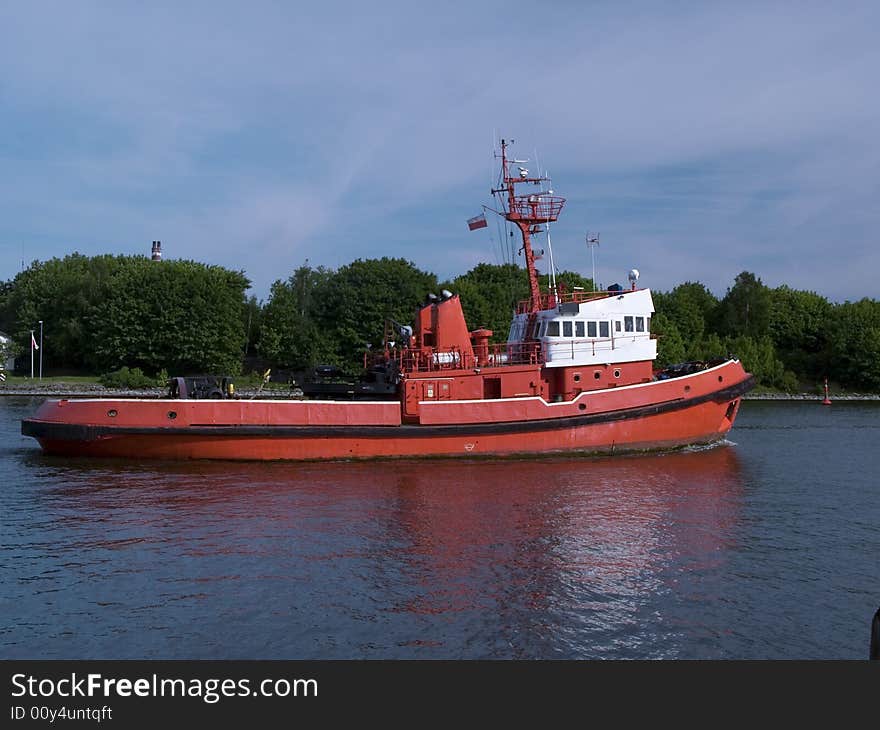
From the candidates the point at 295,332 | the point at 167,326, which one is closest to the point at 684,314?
the point at 295,332

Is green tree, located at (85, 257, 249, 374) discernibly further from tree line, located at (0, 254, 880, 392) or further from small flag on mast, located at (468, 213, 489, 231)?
small flag on mast, located at (468, 213, 489, 231)

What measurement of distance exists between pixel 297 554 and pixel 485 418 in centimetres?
1027

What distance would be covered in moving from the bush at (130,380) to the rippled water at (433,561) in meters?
36.3

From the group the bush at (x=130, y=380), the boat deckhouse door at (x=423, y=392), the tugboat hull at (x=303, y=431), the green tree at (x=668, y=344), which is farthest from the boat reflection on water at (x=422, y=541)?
the green tree at (x=668, y=344)

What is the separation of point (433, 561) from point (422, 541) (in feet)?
4.16

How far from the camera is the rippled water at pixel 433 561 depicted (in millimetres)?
9297

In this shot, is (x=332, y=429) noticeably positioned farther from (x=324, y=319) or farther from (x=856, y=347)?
(x=856, y=347)

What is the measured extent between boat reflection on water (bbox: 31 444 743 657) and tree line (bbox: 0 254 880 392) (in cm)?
3949

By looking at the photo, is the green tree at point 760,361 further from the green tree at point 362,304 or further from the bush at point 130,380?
the bush at point 130,380

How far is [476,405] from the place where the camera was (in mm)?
22188

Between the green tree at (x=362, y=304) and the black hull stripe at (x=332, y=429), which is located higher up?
the green tree at (x=362, y=304)

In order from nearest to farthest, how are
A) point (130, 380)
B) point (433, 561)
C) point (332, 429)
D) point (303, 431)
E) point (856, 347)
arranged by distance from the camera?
point (433, 561) < point (303, 431) < point (332, 429) < point (130, 380) < point (856, 347)
